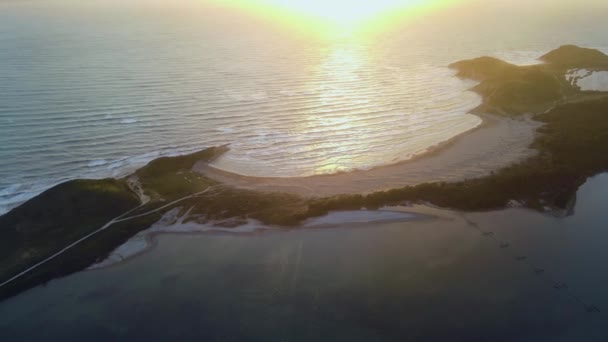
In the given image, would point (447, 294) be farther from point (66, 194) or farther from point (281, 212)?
point (66, 194)

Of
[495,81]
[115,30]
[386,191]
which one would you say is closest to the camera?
[386,191]

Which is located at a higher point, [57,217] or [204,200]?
[57,217]

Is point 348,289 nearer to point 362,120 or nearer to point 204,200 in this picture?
point 204,200

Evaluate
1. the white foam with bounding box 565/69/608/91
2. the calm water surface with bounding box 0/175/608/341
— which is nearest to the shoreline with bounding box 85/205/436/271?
the calm water surface with bounding box 0/175/608/341

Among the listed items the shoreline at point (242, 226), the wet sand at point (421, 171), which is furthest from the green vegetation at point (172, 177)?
the shoreline at point (242, 226)

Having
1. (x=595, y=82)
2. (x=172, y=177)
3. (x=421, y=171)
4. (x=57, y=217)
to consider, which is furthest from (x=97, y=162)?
(x=595, y=82)

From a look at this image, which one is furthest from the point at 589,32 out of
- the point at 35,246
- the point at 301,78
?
the point at 35,246
